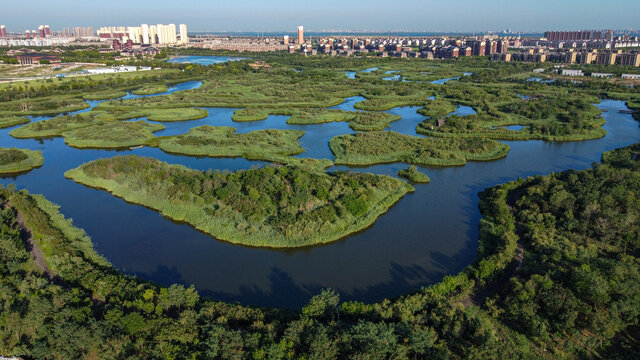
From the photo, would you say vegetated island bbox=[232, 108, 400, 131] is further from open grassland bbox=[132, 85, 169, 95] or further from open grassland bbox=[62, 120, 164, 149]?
open grassland bbox=[132, 85, 169, 95]

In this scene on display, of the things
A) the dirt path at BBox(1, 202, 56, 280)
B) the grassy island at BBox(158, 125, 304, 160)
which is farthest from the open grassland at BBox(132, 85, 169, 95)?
the dirt path at BBox(1, 202, 56, 280)

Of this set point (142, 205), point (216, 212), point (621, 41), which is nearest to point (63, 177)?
point (142, 205)

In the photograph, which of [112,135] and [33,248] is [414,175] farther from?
[112,135]

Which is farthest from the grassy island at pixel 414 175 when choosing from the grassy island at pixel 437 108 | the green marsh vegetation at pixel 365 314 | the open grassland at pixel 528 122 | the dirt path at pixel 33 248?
the dirt path at pixel 33 248

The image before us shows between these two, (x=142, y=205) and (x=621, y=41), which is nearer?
(x=142, y=205)

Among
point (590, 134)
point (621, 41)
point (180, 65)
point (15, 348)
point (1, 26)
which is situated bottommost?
point (15, 348)

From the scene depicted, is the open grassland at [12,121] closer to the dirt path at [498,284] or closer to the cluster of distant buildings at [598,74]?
the dirt path at [498,284]

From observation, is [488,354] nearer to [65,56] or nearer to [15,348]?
[15,348]
